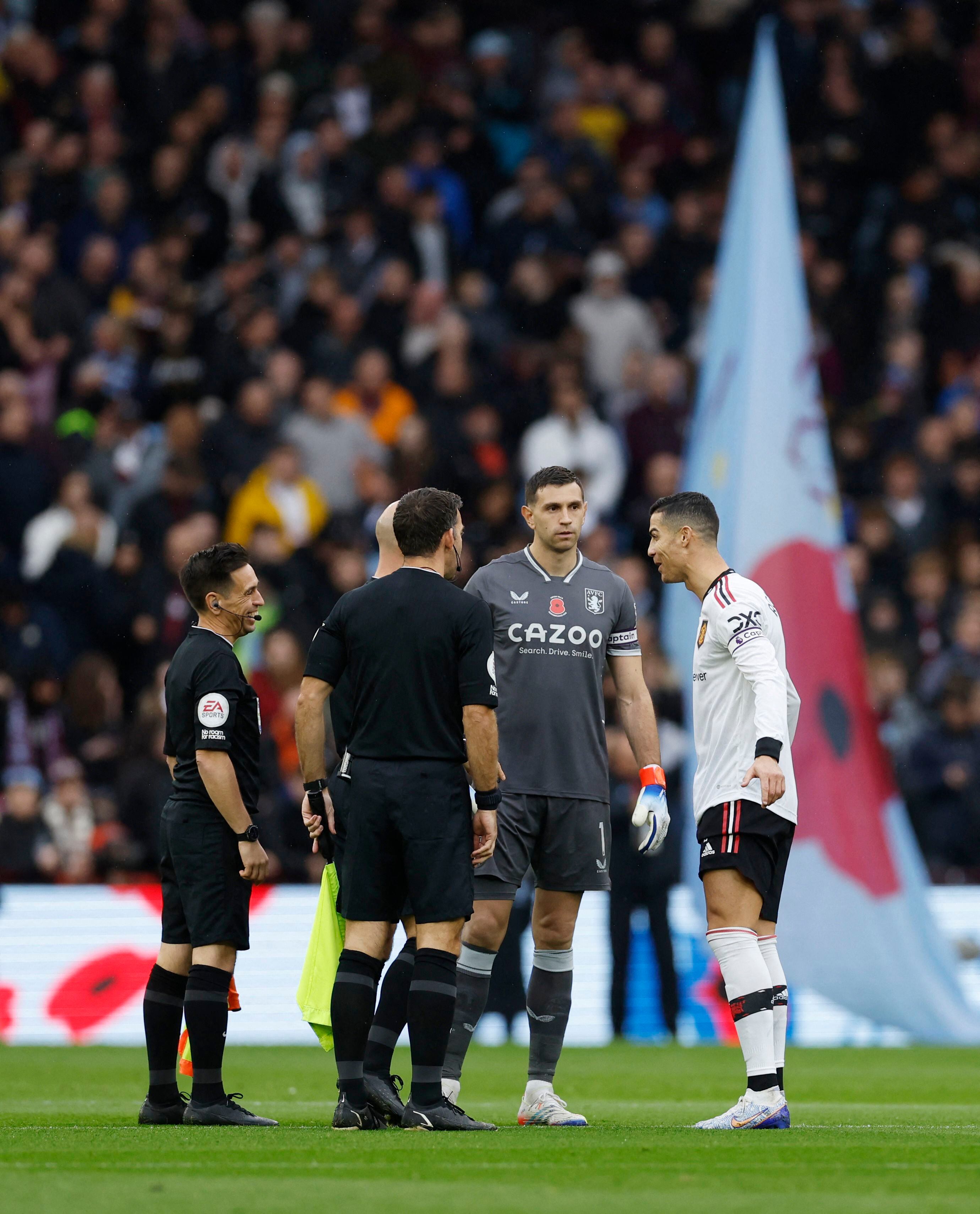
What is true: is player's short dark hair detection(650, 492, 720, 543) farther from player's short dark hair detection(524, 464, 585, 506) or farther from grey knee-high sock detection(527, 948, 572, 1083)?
grey knee-high sock detection(527, 948, 572, 1083)

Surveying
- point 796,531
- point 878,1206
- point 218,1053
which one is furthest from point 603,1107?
point 796,531

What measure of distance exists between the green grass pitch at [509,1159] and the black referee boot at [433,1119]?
0.25 feet

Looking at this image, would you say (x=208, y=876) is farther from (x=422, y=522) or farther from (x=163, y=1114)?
(x=422, y=522)

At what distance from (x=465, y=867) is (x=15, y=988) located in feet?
23.7

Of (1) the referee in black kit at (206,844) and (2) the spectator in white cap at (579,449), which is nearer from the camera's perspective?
(1) the referee in black kit at (206,844)

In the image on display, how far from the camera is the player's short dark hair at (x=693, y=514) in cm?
749

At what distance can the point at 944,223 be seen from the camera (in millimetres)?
18406

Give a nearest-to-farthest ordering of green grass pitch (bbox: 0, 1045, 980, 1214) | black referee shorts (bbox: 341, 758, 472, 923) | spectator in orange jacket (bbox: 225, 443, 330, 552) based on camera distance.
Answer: green grass pitch (bbox: 0, 1045, 980, 1214) → black referee shorts (bbox: 341, 758, 472, 923) → spectator in orange jacket (bbox: 225, 443, 330, 552)

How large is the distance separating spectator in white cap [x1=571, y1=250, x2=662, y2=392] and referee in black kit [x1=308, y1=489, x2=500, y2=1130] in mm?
10478

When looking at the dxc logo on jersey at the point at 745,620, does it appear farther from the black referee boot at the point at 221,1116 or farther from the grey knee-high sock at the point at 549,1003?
the black referee boot at the point at 221,1116

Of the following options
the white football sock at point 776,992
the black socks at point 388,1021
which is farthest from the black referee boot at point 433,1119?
the white football sock at point 776,992

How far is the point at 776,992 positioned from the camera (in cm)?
716

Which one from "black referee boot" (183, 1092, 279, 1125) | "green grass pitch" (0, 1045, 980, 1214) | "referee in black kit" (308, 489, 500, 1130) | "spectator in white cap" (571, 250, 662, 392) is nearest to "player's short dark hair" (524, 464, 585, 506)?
"referee in black kit" (308, 489, 500, 1130)

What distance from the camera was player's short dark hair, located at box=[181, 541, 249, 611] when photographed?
25.1 feet
